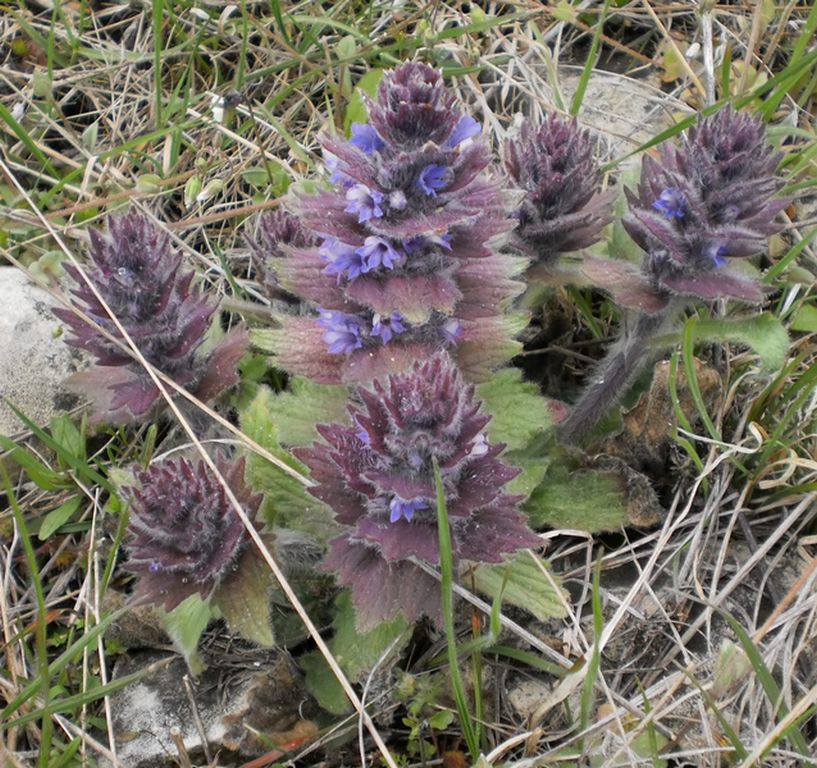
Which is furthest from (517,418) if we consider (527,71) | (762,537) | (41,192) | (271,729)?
(41,192)

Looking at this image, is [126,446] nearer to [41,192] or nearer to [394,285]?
[41,192]

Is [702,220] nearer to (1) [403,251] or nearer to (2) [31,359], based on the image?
(1) [403,251]

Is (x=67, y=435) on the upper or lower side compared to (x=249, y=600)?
lower

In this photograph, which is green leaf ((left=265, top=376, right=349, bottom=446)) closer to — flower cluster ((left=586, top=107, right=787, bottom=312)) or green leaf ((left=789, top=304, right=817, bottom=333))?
flower cluster ((left=586, top=107, right=787, bottom=312))

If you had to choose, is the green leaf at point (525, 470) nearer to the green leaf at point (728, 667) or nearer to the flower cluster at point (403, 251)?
the flower cluster at point (403, 251)

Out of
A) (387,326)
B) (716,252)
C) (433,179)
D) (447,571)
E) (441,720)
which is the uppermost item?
(433,179)

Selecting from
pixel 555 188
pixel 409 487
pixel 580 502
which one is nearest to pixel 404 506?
pixel 409 487
